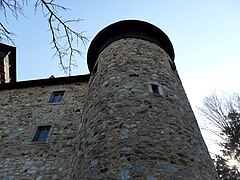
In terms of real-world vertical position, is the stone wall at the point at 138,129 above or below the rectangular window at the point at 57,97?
below

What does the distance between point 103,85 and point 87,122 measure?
127cm

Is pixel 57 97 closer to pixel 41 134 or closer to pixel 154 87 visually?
pixel 41 134

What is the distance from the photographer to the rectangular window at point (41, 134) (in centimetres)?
829

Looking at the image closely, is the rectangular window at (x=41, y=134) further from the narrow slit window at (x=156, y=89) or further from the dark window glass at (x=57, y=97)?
the narrow slit window at (x=156, y=89)

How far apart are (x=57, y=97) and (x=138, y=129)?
647cm

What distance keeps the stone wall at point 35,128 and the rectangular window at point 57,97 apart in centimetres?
19

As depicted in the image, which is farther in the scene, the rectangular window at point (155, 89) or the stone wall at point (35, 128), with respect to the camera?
the stone wall at point (35, 128)

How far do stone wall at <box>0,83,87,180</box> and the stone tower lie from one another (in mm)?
2043

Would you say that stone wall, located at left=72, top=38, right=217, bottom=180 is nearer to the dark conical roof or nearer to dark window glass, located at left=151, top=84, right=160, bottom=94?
dark window glass, located at left=151, top=84, right=160, bottom=94

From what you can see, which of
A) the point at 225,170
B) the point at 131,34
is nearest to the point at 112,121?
the point at 131,34

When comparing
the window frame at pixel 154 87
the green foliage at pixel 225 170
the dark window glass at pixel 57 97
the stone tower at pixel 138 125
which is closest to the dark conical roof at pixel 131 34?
the stone tower at pixel 138 125

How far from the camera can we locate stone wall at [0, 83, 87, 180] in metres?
7.16

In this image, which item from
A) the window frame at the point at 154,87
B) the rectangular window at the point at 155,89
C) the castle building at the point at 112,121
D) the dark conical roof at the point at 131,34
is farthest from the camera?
the dark conical roof at the point at 131,34

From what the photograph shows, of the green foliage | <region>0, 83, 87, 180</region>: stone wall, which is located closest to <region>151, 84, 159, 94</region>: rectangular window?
<region>0, 83, 87, 180</region>: stone wall
